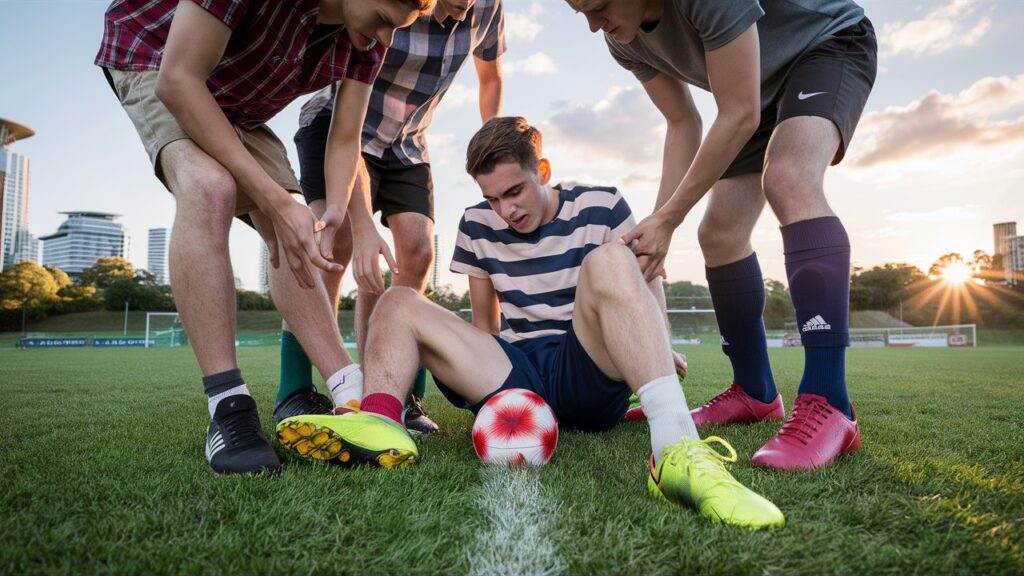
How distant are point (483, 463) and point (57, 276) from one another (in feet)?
235

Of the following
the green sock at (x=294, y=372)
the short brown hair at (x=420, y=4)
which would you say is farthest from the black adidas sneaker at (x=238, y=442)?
the short brown hair at (x=420, y=4)

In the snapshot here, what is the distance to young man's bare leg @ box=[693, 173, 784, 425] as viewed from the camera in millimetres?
2762

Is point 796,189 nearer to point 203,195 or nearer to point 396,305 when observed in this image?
point 396,305

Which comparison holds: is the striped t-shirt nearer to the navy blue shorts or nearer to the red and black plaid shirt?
the navy blue shorts

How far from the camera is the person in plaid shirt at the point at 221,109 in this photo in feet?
6.21

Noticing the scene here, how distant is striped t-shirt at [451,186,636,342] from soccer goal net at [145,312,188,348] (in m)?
27.4

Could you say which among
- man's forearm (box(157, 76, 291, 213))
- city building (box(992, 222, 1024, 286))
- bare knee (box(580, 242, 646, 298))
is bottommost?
bare knee (box(580, 242, 646, 298))

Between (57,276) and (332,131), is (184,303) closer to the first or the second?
(332,131)

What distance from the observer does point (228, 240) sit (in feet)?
7.07

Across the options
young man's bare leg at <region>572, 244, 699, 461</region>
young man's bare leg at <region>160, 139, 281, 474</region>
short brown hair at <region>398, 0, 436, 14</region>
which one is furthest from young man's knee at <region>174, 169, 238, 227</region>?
young man's bare leg at <region>572, 244, 699, 461</region>

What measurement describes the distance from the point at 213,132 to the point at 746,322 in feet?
7.53

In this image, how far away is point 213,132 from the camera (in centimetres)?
198

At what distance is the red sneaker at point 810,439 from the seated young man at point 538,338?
0.97 feet

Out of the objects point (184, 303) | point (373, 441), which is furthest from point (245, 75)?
point (373, 441)
